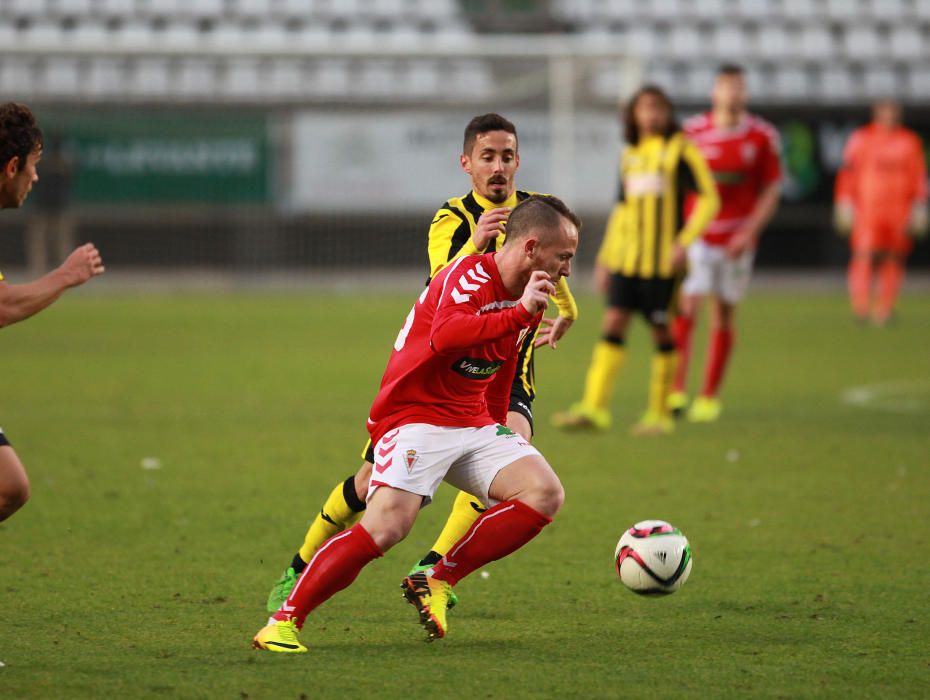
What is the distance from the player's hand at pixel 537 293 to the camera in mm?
4066

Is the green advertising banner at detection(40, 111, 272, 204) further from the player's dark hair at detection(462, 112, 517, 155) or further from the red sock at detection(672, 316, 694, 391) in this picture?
the player's dark hair at detection(462, 112, 517, 155)

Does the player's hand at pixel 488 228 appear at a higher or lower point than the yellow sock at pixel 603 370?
higher

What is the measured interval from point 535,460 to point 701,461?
386cm

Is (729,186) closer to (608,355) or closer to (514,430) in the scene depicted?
(608,355)

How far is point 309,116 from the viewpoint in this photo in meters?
19.9

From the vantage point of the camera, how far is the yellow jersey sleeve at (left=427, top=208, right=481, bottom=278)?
520 cm

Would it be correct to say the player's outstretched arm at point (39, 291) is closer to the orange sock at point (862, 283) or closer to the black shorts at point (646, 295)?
the black shorts at point (646, 295)

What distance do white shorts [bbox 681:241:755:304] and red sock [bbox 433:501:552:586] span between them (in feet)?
19.0

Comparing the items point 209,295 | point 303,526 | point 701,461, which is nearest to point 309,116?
point 209,295

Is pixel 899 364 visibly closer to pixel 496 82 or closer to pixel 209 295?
pixel 496 82

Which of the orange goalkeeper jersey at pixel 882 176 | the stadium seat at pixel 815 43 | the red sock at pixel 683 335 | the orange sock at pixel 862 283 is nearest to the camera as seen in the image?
the red sock at pixel 683 335

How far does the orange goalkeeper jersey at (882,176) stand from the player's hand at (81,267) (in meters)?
14.7

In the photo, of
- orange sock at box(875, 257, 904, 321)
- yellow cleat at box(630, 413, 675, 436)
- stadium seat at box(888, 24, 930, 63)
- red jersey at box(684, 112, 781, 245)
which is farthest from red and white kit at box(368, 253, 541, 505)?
stadium seat at box(888, 24, 930, 63)

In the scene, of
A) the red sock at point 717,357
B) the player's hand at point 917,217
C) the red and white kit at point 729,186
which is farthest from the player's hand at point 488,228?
the player's hand at point 917,217
